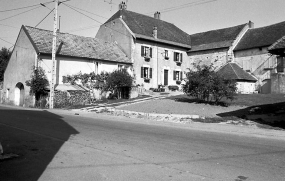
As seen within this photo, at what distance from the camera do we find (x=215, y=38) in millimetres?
42719

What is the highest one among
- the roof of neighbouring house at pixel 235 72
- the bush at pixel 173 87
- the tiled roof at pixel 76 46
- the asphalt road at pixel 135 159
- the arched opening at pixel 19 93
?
the tiled roof at pixel 76 46

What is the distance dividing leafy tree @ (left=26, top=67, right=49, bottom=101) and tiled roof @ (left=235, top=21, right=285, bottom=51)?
2649 centimetres

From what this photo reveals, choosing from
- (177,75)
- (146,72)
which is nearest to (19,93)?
(146,72)

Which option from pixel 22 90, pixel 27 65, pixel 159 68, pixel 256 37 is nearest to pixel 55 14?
pixel 27 65

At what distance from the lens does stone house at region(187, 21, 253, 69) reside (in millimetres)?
39144

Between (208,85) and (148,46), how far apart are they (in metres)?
18.5

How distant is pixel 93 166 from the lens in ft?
19.4

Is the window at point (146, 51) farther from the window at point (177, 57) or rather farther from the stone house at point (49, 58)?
the window at point (177, 57)

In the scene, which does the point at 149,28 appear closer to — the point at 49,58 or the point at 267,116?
the point at 49,58

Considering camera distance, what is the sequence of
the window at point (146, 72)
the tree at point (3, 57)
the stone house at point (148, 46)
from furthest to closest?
the tree at point (3, 57) < the window at point (146, 72) < the stone house at point (148, 46)

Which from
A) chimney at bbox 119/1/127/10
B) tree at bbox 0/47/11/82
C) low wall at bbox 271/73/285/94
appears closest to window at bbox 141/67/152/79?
chimney at bbox 119/1/127/10

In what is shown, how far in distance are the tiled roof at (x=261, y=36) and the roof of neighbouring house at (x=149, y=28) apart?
8.94 meters

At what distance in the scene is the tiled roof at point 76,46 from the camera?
30666mm

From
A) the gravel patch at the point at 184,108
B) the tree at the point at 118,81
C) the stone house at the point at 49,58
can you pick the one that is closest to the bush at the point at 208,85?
the gravel patch at the point at 184,108
